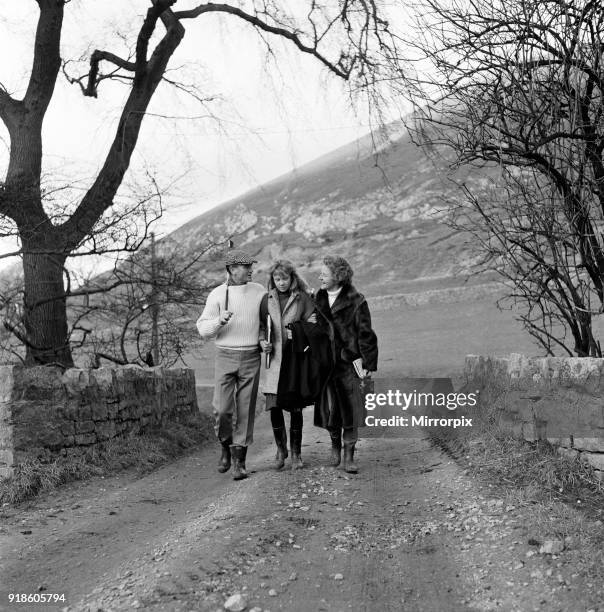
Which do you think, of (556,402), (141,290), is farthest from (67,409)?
(556,402)

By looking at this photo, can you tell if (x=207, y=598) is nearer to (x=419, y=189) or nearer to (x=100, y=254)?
(x=100, y=254)

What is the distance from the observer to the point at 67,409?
6.36m

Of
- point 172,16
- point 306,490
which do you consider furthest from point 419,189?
point 306,490

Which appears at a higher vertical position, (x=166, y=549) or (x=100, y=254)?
(x=100, y=254)

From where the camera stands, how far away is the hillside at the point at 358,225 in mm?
54812

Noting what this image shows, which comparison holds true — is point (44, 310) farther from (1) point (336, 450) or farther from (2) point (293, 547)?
(2) point (293, 547)

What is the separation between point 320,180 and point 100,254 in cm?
8834

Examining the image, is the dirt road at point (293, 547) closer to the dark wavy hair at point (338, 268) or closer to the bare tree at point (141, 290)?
the dark wavy hair at point (338, 268)

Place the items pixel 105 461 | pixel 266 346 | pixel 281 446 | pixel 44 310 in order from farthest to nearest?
pixel 44 310 → pixel 105 461 → pixel 281 446 → pixel 266 346

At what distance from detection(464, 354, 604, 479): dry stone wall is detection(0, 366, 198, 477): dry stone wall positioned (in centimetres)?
396

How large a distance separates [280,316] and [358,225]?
70971 millimetres

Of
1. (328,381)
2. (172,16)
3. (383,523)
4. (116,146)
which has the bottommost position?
(383,523)

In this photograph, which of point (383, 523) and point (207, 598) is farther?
point (383, 523)

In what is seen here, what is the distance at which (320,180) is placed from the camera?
94.1m
